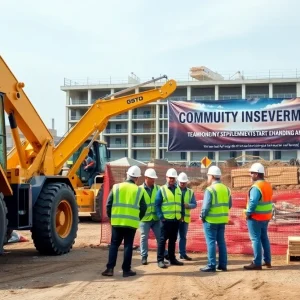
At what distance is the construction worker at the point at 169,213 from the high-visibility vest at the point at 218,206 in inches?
28.2

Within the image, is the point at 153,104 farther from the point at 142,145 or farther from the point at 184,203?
the point at 184,203

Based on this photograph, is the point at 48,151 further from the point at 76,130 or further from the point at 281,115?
the point at 281,115

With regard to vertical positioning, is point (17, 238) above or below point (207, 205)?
below

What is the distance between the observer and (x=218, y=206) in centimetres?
1046

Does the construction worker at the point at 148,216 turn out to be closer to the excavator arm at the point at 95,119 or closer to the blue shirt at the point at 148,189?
the blue shirt at the point at 148,189

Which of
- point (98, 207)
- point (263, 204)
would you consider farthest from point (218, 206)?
point (98, 207)

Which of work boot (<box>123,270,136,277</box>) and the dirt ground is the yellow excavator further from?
work boot (<box>123,270,136,277</box>)

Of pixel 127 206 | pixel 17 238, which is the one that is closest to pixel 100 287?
pixel 127 206

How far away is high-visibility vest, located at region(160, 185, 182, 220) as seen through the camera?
1090cm

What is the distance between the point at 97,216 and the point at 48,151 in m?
6.77

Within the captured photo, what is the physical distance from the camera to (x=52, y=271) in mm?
10445

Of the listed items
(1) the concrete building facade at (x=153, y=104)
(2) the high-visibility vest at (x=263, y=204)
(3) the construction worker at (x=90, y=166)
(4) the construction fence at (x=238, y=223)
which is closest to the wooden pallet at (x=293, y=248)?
(2) the high-visibility vest at (x=263, y=204)

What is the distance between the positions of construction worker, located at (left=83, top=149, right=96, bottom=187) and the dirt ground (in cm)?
807

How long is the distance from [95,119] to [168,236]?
16.1ft
